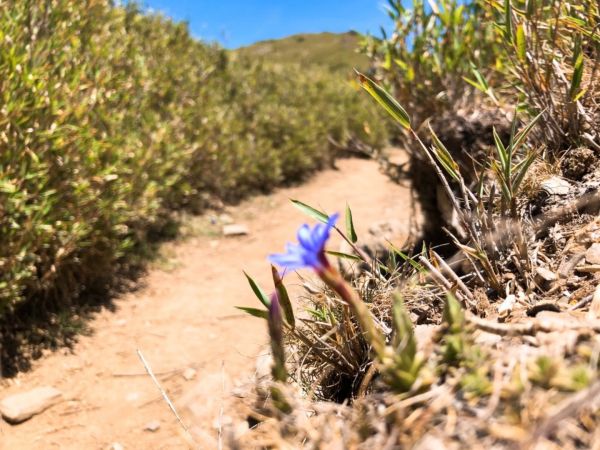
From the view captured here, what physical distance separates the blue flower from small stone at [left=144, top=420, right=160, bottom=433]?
244 cm

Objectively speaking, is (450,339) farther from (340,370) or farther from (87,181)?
(87,181)

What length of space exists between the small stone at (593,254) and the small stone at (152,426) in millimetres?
2525

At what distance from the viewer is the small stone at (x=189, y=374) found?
346cm

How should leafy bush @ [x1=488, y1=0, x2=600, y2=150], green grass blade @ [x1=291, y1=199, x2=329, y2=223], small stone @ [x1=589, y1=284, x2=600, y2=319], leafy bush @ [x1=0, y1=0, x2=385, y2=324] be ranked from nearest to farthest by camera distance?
small stone @ [x1=589, y1=284, x2=600, y2=319] → green grass blade @ [x1=291, y1=199, x2=329, y2=223] → leafy bush @ [x1=488, y1=0, x2=600, y2=150] → leafy bush @ [x1=0, y1=0, x2=385, y2=324]

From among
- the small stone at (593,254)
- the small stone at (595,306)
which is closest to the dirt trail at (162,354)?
the small stone at (595,306)

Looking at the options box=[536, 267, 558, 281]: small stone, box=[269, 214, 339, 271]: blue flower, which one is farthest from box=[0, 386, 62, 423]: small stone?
box=[536, 267, 558, 281]: small stone

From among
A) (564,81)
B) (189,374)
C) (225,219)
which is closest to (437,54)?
(564,81)

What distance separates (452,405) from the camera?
807 mm

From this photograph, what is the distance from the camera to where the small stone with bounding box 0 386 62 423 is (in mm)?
2961

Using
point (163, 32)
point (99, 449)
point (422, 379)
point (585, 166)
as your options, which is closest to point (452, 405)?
point (422, 379)

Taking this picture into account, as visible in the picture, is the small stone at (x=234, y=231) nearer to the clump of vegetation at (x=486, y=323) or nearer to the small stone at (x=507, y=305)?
the clump of vegetation at (x=486, y=323)

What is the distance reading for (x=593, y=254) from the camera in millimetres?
1356

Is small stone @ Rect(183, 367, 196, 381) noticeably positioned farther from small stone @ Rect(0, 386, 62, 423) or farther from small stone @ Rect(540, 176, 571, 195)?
small stone @ Rect(540, 176, 571, 195)

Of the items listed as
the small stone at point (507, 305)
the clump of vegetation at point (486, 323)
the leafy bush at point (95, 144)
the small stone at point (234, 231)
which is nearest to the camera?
the clump of vegetation at point (486, 323)
